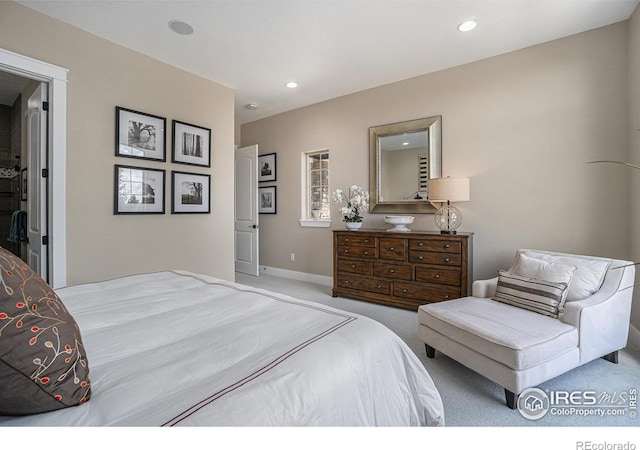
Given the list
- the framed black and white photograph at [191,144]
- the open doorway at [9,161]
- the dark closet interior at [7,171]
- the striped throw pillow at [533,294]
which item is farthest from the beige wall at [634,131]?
the dark closet interior at [7,171]

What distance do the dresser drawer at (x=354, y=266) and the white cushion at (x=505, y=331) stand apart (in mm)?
1510

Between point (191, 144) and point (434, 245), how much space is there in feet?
10.1

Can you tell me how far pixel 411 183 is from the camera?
3938mm

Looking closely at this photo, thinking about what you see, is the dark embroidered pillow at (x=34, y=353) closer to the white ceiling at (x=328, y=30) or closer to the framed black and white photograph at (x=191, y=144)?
the white ceiling at (x=328, y=30)

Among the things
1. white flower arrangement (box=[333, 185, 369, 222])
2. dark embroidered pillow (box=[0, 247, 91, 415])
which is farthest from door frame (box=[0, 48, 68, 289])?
white flower arrangement (box=[333, 185, 369, 222])

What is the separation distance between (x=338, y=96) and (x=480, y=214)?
259 cm

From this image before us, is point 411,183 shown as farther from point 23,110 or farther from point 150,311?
point 23,110

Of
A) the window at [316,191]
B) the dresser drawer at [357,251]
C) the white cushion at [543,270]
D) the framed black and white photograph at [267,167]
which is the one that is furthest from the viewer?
the framed black and white photograph at [267,167]

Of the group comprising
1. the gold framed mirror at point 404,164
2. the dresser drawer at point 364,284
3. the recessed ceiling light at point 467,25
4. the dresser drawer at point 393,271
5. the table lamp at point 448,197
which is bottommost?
the dresser drawer at point 364,284

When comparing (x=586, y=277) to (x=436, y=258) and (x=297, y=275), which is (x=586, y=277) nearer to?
(x=436, y=258)

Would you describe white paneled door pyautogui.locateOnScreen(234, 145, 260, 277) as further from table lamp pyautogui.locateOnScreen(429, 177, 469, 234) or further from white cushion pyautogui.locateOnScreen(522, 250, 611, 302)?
white cushion pyautogui.locateOnScreen(522, 250, 611, 302)

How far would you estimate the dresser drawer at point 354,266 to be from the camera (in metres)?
3.78

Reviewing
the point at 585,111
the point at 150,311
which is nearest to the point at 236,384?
the point at 150,311

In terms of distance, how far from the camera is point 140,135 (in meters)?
3.30
